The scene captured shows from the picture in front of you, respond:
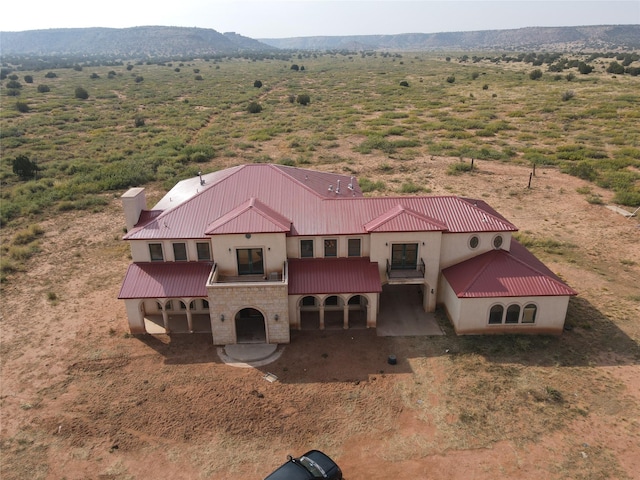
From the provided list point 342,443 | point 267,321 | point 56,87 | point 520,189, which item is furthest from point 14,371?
point 56,87

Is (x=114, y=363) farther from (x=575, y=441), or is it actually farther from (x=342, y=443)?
(x=575, y=441)

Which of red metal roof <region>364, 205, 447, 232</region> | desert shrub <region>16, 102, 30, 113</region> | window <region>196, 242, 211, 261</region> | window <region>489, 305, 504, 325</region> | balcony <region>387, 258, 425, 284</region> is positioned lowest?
window <region>489, 305, 504, 325</region>

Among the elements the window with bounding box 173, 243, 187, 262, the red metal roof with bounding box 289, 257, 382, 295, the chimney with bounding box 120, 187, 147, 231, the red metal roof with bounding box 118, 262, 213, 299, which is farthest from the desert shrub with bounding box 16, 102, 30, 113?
the red metal roof with bounding box 289, 257, 382, 295

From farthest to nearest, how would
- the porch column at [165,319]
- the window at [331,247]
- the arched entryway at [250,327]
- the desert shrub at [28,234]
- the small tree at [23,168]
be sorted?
the small tree at [23,168], the desert shrub at [28,234], the window at [331,247], the arched entryway at [250,327], the porch column at [165,319]

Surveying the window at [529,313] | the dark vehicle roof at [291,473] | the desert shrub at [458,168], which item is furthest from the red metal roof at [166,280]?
the desert shrub at [458,168]

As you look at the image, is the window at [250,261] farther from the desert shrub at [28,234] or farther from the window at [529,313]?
the desert shrub at [28,234]

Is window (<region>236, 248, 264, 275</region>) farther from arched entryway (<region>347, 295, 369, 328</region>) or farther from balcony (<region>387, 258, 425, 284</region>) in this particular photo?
balcony (<region>387, 258, 425, 284</region>)
